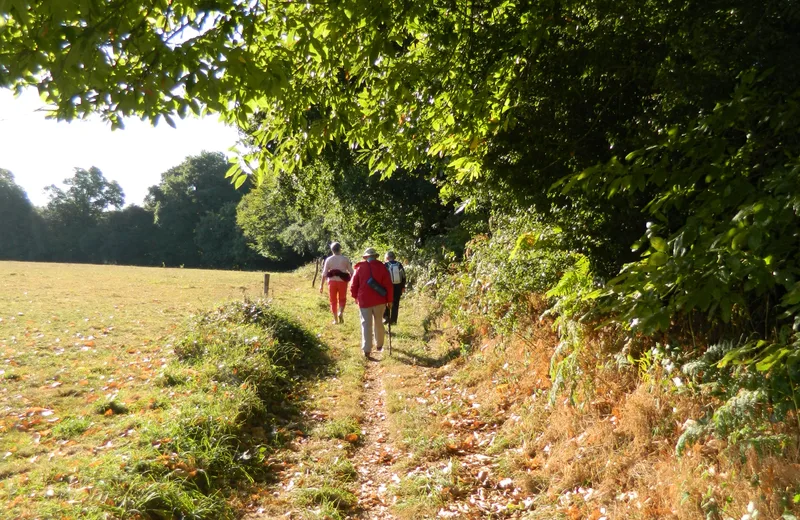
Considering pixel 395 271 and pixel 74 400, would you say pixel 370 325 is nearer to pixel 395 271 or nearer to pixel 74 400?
pixel 395 271

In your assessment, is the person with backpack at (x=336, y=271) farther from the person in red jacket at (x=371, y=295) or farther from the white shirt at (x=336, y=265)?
the person in red jacket at (x=371, y=295)

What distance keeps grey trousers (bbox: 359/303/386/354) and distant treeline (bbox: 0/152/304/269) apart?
198ft

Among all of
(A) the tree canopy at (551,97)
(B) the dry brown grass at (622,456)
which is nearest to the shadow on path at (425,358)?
(B) the dry brown grass at (622,456)

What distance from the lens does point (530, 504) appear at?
12.9 ft

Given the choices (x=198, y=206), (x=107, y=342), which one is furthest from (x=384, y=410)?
(x=198, y=206)

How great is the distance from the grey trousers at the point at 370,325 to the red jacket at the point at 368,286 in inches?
3.9

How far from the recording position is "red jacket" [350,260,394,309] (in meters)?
9.05

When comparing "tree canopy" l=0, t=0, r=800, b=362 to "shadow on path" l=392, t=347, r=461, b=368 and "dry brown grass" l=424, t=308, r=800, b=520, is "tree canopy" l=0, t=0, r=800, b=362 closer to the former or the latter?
"dry brown grass" l=424, t=308, r=800, b=520

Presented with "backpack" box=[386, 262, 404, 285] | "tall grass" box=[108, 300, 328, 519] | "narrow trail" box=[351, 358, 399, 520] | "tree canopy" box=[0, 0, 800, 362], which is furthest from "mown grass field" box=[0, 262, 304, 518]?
"backpack" box=[386, 262, 404, 285]

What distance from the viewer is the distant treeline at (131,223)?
68.2 meters

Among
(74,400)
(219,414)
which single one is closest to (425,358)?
(219,414)

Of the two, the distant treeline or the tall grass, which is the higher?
the distant treeline

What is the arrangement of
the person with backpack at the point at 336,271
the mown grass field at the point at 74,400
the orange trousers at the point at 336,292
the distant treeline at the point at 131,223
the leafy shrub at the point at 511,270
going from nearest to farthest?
the mown grass field at the point at 74,400, the leafy shrub at the point at 511,270, the person with backpack at the point at 336,271, the orange trousers at the point at 336,292, the distant treeline at the point at 131,223

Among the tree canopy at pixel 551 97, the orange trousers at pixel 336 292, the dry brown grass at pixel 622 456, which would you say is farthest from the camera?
the orange trousers at pixel 336 292
